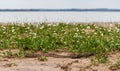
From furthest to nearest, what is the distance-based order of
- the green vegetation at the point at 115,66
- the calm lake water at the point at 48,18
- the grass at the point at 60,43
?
the calm lake water at the point at 48,18 → the grass at the point at 60,43 → the green vegetation at the point at 115,66

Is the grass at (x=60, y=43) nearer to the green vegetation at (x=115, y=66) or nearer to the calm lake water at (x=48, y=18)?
the green vegetation at (x=115, y=66)

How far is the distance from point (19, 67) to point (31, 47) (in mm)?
2381

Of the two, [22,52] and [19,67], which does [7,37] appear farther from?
[19,67]

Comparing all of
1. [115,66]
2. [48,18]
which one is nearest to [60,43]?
[115,66]

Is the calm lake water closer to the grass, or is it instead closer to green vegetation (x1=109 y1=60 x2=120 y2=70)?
the grass

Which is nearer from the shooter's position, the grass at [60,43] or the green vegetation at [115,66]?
the green vegetation at [115,66]

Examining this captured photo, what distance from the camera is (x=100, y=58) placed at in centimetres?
1212

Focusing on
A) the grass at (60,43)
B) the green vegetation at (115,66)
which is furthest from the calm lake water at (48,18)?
the green vegetation at (115,66)

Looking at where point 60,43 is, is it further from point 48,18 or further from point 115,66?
point 48,18

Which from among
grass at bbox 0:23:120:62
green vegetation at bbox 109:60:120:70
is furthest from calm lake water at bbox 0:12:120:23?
green vegetation at bbox 109:60:120:70

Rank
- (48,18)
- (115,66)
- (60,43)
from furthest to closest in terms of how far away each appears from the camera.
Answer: (48,18) < (60,43) < (115,66)

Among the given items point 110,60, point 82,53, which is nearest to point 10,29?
point 82,53

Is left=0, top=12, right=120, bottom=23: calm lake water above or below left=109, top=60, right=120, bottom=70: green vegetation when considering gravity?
below

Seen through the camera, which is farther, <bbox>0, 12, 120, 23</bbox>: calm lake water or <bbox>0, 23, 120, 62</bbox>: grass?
<bbox>0, 12, 120, 23</bbox>: calm lake water
